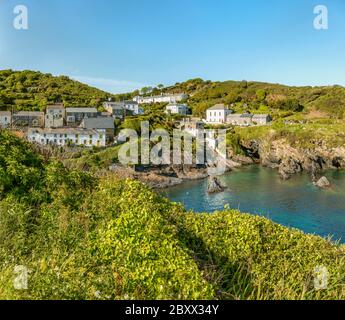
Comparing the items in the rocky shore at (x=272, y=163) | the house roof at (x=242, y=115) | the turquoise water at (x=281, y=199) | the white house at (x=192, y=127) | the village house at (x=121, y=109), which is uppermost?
the village house at (x=121, y=109)

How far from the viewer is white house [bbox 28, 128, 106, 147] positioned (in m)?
49.6

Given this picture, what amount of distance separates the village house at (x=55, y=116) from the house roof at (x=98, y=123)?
6.11 meters

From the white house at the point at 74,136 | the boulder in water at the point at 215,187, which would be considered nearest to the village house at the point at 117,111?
the white house at the point at 74,136

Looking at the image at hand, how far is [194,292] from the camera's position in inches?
171

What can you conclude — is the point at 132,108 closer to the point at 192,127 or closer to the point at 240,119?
the point at 192,127

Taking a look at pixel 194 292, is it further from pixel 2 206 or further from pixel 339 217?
pixel 339 217

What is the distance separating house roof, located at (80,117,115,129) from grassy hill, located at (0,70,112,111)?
1337cm

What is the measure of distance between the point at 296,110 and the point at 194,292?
84.1 m

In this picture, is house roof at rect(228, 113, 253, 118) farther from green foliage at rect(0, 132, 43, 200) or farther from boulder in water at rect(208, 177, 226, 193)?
green foliage at rect(0, 132, 43, 200)

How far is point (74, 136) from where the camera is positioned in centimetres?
5175

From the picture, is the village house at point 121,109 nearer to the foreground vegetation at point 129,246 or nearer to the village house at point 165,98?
the village house at point 165,98

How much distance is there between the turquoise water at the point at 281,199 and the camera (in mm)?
26641

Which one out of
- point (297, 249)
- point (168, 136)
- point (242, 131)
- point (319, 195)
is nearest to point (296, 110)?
point (242, 131)

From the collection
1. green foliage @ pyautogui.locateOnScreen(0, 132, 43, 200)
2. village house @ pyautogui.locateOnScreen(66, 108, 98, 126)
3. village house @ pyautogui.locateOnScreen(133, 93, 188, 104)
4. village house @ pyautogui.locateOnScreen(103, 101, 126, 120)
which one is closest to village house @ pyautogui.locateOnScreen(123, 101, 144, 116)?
village house @ pyautogui.locateOnScreen(103, 101, 126, 120)
